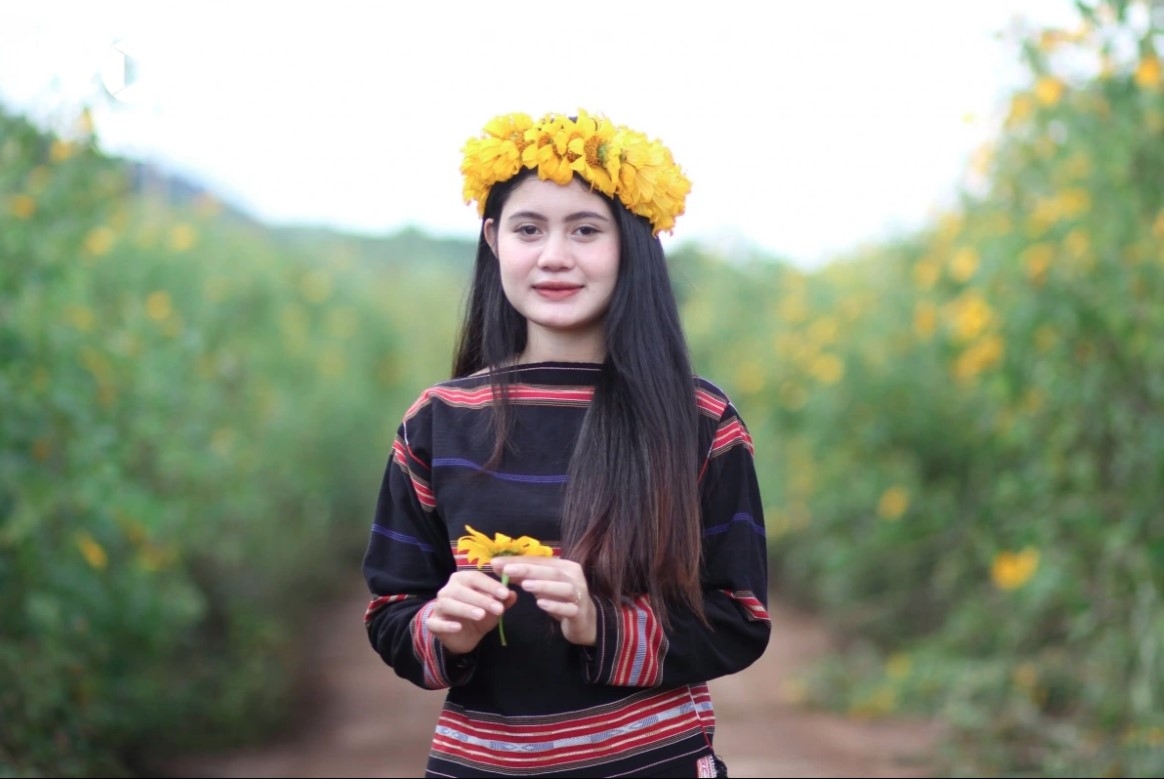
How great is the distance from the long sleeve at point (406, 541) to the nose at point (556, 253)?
27 centimetres

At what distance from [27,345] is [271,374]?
433 cm

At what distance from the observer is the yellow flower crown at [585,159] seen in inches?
78.9

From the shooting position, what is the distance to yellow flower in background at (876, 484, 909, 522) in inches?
253

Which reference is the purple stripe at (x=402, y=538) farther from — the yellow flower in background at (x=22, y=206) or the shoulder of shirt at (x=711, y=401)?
the yellow flower in background at (x=22, y=206)

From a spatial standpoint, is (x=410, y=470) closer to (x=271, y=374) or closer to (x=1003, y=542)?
(x=1003, y=542)

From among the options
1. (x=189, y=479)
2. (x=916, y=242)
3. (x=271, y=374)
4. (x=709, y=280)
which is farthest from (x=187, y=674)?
(x=709, y=280)

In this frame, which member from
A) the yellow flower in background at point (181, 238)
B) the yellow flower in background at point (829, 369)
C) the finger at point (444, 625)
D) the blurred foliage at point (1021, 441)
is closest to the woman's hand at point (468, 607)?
the finger at point (444, 625)

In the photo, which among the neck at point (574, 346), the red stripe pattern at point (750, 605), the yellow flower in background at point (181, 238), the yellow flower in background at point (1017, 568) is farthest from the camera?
the yellow flower in background at point (181, 238)

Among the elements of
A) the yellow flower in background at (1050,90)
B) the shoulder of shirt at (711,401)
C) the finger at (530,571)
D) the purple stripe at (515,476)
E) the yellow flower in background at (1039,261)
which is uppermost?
the yellow flower in background at (1050,90)

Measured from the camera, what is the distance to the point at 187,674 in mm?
5711

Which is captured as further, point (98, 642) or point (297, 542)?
point (297, 542)

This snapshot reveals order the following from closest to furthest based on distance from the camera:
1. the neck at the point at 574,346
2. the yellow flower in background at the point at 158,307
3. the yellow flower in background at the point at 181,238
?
the neck at the point at 574,346 → the yellow flower in background at the point at 158,307 → the yellow flower in background at the point at 181,238

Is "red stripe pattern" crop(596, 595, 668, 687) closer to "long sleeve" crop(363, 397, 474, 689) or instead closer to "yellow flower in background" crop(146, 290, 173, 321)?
"long sleeve" crop(363, 397, 474, 689)

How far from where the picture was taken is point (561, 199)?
2010mm
